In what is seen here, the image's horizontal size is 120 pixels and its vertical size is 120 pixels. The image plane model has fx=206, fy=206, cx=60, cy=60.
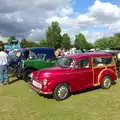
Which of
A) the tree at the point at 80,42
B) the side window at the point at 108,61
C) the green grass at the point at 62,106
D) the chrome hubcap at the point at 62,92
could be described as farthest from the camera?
the tree at the point at 80,42

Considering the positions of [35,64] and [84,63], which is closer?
[84,63]

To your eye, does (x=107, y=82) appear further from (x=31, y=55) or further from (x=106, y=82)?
(x=31, y=55)

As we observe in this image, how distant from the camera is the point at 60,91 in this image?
7699 millimetres

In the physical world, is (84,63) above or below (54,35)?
below

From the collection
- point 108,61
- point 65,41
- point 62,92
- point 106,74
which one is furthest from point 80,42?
point 62,92

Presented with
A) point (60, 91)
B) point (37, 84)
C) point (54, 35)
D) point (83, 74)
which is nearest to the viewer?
point (60, 91)

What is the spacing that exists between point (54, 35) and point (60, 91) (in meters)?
53.9

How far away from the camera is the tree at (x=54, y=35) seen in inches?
2398

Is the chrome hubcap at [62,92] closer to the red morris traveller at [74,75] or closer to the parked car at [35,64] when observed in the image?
the red morris traveller at [74,75]

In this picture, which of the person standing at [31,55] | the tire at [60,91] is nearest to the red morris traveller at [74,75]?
the tire at [60,91]

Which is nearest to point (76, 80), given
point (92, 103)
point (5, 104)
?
point (92, 103)

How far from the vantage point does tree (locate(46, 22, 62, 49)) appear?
60.9 m

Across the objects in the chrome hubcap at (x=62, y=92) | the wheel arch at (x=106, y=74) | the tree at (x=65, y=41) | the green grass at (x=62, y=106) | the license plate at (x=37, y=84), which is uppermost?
the tree at (x=65, y=41)

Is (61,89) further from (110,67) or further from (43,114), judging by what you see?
(110,67)
